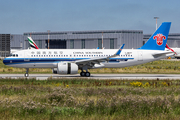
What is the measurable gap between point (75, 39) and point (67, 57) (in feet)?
A: 305

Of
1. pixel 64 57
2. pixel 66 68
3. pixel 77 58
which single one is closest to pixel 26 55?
pixel 64 57

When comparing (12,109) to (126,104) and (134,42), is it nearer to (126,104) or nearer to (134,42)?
(126,104)

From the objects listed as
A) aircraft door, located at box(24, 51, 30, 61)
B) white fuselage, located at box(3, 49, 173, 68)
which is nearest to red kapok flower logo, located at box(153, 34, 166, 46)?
white fuselage, located at box(3, 49, 173, 68)

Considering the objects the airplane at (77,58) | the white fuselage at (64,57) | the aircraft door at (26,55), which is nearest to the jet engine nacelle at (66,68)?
the airplane at (77,58)

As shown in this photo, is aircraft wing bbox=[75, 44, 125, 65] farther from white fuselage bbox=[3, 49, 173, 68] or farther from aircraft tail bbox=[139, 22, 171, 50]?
aircraft tail bbox=[139, 22, 171, 50]

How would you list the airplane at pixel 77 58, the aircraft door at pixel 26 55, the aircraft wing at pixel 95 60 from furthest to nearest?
the aircraft door at pixel 26 55 → the airplane at pixel 77 58 → the aircraft wing at pixel 95 60

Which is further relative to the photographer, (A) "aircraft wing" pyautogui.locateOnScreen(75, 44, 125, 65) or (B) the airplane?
(B) the airplane

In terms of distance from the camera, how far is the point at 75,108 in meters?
11.7

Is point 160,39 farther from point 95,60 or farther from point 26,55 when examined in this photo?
point 26,55

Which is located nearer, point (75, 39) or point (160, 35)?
point (160, 35)

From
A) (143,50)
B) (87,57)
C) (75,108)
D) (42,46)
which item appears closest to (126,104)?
(75,108)

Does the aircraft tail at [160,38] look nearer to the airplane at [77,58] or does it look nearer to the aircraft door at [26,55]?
the airplane at [77,58]

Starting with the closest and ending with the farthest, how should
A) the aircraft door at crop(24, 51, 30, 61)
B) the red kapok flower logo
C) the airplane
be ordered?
the airplane, the aircraft door at crop(24, 51, 30, 61), the red kapok flower logo

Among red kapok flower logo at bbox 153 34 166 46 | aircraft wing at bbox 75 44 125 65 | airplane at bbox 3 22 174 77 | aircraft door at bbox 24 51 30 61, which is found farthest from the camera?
red kapok flower logo at bbox 153 34 166 46
